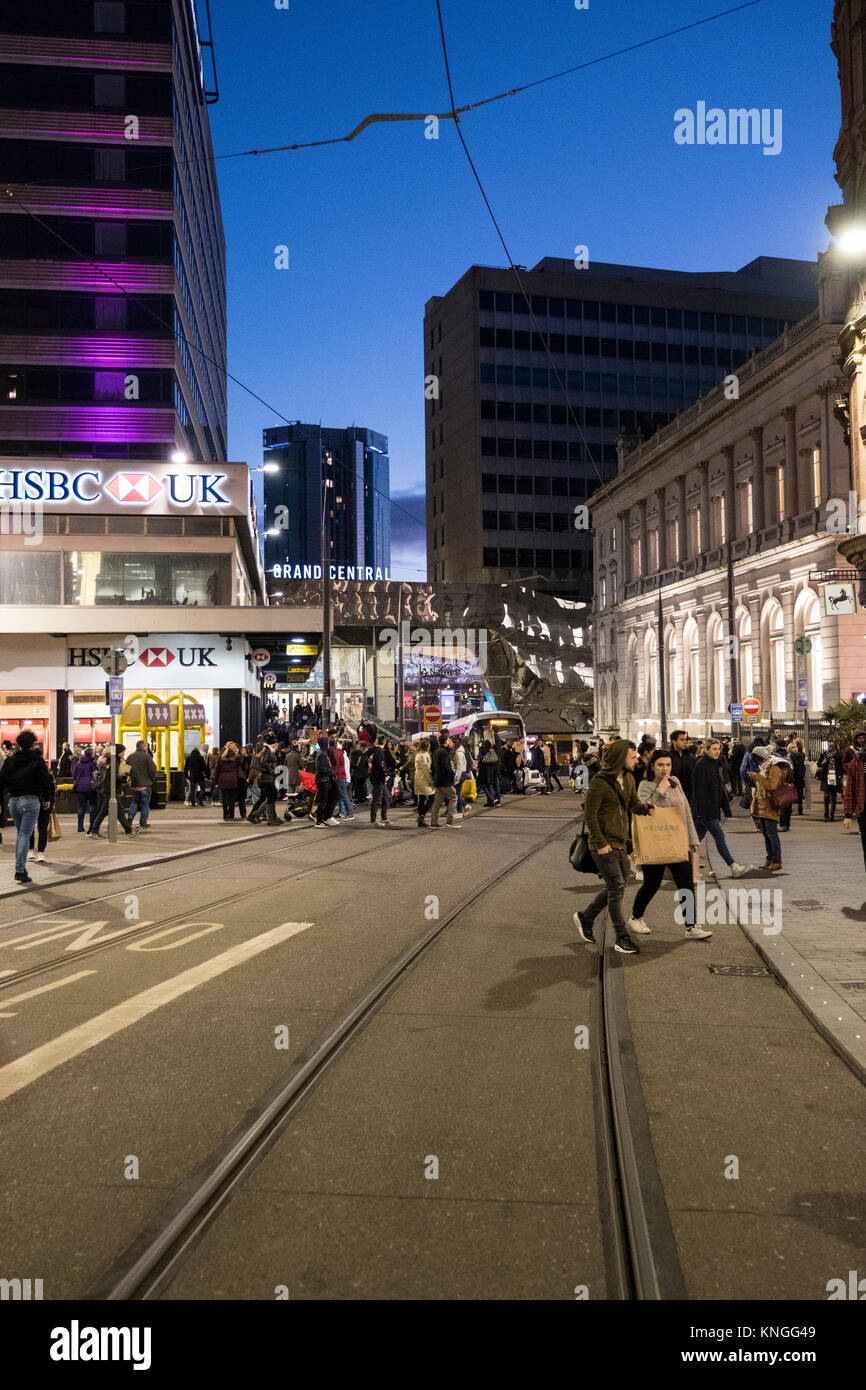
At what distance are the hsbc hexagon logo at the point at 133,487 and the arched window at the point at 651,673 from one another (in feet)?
149

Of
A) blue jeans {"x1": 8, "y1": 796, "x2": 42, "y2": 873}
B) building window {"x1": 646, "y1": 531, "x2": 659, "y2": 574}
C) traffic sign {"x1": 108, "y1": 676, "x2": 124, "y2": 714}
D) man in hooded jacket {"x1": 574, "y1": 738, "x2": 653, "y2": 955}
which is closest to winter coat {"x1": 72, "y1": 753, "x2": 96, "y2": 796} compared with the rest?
traffic sign {"x1": 108, "y1": 676, "x2": 124, "y2": 714}

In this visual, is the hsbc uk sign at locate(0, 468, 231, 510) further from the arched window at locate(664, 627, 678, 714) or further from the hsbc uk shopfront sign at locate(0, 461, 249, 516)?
the arched window at locate(664, 627, 678, 714)

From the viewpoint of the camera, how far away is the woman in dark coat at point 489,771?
3091 cm

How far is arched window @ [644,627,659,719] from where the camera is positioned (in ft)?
240

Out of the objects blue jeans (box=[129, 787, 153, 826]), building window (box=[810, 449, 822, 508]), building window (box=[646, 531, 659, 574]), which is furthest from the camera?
building window (box=[646, 531, 659, 574])

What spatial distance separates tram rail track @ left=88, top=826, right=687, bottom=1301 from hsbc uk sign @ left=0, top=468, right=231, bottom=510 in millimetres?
27972

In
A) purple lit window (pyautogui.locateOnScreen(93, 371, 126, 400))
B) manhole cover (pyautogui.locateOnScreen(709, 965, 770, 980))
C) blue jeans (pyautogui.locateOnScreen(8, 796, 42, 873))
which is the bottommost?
manhole cover (pyautogui.locateOnScreen(709, 965, 770, 980))

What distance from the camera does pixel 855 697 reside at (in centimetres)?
4009

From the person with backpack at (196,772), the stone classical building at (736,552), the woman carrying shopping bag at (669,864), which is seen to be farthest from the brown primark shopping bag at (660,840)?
the stone classical building at (736,552)

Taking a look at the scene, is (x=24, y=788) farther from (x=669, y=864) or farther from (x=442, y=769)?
(x=442, y=769)

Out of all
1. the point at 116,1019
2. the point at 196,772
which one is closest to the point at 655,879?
the point at 116,1019
